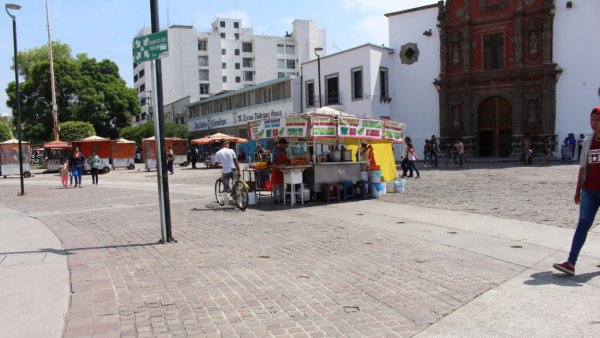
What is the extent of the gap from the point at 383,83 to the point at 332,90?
179 inches

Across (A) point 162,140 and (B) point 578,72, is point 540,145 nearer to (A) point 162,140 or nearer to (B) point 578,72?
(B) point 578,72

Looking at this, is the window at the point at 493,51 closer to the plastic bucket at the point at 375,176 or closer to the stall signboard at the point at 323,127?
the plastic bucket at the point at 375,176

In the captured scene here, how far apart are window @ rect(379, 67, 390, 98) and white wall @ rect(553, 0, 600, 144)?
39.2 feet

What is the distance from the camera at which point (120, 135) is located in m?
56.3

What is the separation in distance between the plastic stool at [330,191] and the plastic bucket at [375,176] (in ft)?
4.25

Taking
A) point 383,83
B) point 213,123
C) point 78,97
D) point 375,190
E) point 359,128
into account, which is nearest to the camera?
point 359,128

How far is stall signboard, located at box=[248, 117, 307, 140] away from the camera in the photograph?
41.5 feet

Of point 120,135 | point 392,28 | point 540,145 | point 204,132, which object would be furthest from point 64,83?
point 540,145

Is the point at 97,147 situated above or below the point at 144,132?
below

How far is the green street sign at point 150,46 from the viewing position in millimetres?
7109

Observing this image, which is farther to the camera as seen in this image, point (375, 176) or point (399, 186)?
point (399, 186)

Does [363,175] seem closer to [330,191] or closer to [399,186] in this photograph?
[330,191]

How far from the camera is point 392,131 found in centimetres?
1488

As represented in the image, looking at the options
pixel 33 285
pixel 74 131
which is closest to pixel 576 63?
pixel 33 285
